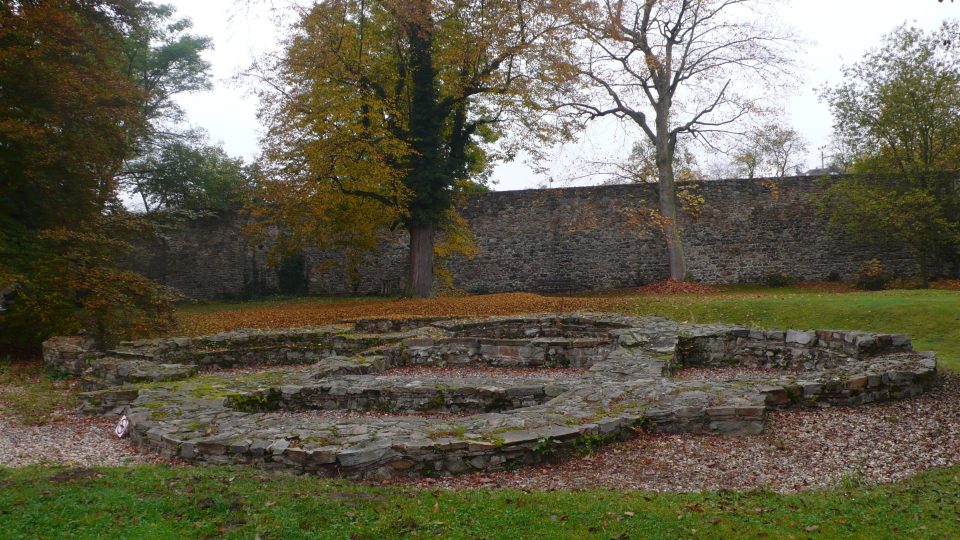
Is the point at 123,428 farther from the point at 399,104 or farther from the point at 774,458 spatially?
the point at 399,104

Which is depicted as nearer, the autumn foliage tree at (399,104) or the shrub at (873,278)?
the autumn foliage tree at (399,104)

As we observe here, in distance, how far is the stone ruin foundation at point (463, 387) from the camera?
580 centimetres

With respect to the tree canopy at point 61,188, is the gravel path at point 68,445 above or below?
below

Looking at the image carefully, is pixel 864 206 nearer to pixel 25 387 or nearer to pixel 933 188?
pixel 933 188

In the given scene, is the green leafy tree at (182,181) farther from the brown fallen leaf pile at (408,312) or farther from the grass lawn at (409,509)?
the grass lawn at (409,509)

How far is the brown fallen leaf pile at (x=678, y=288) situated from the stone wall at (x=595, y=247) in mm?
1704

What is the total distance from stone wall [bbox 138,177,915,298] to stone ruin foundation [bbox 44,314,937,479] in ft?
36.3

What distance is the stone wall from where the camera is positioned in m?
22.8

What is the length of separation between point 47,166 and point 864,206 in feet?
73.9

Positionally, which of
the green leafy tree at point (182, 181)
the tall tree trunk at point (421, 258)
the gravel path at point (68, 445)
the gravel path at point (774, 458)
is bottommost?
the gravel path at point (774, 458)

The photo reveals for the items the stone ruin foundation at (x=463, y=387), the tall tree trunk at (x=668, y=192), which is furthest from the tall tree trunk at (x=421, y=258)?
the tall tree trunk at (x=668, y=192)

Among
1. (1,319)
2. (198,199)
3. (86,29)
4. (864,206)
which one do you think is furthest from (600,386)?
(198,199)

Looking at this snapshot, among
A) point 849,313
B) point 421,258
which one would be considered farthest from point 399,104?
point 849,313

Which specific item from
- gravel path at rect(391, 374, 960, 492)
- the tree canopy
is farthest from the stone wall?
gravel path at rect(391, 374, 960, 492)
